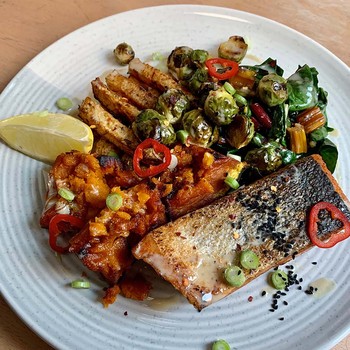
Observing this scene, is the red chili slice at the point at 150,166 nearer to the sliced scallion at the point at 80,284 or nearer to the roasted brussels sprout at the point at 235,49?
the sliced scallion at the point at 80,284

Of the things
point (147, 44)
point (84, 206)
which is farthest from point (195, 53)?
point (84, 206)

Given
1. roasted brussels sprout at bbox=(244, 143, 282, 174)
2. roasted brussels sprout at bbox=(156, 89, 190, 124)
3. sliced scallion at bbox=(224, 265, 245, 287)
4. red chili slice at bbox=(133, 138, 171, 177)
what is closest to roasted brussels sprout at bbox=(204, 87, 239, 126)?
roasted brussels sprout at bbox=(156, 89, 190, 124)

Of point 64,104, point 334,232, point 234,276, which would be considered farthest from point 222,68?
point 234,276

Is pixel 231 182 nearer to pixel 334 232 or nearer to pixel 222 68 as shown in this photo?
pixel 334 232

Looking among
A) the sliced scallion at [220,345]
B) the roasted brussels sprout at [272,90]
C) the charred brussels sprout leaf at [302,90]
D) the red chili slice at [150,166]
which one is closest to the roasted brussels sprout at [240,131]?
the roasted brussels sprout at [272,90]

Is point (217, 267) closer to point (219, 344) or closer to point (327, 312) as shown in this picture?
point (219, 344)

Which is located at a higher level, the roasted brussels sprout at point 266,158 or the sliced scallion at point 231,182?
the roasted brussels sprout at point 266,158
